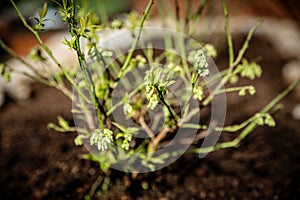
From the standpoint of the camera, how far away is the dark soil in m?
1.03

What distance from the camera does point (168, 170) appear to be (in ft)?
3.58

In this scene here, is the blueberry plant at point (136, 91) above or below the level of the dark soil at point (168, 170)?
above

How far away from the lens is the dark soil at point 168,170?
103 cm

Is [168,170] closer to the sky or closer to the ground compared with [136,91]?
closer to the ground

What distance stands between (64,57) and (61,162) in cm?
79

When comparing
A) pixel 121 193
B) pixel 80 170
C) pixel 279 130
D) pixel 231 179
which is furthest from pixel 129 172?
pixel 279 130

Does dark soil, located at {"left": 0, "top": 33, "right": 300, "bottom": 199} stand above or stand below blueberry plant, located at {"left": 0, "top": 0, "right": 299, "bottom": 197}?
below

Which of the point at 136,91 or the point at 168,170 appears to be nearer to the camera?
the point at 136,91

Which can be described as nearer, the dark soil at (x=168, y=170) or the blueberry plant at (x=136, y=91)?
the blueberry plant at (x=136, y=91)

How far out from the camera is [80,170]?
3.64 feet

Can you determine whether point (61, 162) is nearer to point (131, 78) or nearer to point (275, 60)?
point (131, 78)

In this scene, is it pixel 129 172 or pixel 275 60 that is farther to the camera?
pixel 275 60

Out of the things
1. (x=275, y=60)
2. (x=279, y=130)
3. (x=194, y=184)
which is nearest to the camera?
(x=194, y=184)

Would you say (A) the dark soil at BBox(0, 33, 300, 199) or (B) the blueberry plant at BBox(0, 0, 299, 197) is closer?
(B) the blueberry plant at BBox(0, 0, 299, 197)
